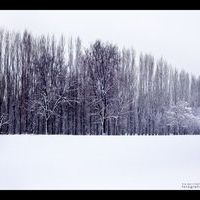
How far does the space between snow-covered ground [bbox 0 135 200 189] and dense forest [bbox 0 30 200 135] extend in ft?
16.4

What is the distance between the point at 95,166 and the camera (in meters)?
7.12

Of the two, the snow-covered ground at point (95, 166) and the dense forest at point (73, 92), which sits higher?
the dense forest at point (73, 92)

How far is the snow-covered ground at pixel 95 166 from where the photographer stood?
6039 millimetres

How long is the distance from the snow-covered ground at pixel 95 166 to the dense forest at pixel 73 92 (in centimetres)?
500

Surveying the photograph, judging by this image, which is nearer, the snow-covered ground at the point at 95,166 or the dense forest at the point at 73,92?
the snow-covered ground at the point at 95,166

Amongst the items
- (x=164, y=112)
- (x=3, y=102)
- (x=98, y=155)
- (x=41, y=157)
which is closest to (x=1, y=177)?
(x=41, y=157)

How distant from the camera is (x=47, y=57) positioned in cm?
1499

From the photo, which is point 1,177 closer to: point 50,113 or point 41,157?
A: point 41,157

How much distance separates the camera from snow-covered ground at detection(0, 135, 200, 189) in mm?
6039

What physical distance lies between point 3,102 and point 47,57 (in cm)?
278

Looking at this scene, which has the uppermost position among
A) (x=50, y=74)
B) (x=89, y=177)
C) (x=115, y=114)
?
(x=50, y=74)

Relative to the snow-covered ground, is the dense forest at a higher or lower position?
higher

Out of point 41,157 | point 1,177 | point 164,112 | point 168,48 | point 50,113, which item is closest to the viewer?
point 1,177

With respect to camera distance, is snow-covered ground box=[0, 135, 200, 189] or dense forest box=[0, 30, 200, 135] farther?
dense forest box=[0, 30, 200, 135]
